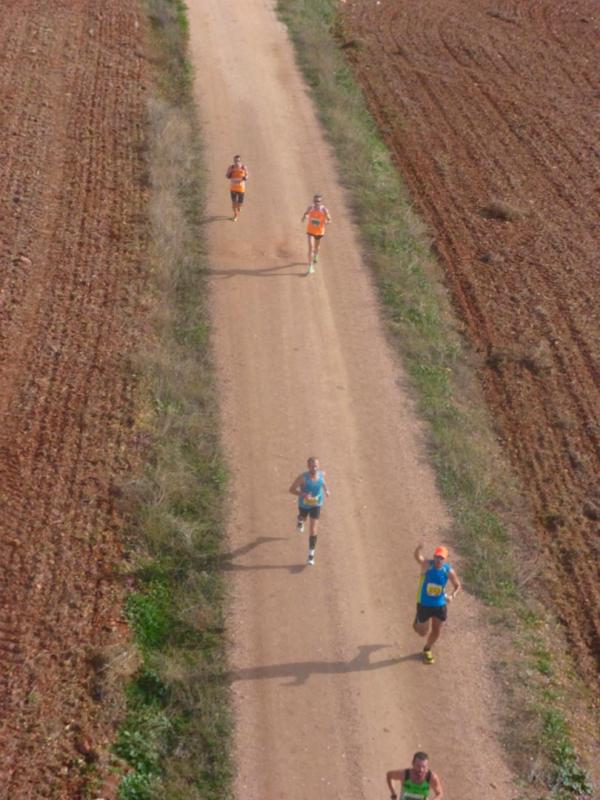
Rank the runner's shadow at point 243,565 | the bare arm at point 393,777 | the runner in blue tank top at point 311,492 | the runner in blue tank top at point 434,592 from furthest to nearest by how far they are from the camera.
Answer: the runner's shadow at point 243,565
the runner in blue tank top at point 311,492
the runner in blue tank top at point 434,592
the bare arm at point 393,777

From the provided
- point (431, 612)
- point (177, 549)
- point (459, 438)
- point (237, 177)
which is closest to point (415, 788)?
point (431, 612)

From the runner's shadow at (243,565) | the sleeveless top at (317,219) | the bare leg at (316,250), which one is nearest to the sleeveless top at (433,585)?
the runner's shadow at (243,565)

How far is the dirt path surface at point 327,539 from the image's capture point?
39.9ft

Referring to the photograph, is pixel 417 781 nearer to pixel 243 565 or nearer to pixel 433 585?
pixel 433 585

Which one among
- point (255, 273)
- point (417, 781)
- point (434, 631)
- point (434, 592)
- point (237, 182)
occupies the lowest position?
point (255, 273)

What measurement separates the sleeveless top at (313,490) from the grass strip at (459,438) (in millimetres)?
2331

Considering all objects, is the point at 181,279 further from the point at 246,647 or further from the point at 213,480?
the point at 246,647

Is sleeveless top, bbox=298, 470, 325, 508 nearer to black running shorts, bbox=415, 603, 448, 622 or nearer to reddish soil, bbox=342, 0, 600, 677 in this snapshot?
black running shorts, bbox=415, 603, 448, 622

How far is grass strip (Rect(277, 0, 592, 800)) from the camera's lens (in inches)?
492

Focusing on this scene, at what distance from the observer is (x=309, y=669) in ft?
42.6

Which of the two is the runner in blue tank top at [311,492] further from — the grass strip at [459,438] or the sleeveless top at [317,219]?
the sleeveless top at [317,219]

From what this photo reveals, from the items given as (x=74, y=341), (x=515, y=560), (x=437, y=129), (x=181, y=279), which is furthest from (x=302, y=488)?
(x=437, y=129)

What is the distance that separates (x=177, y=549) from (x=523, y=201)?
47.6ft

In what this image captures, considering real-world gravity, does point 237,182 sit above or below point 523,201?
above
